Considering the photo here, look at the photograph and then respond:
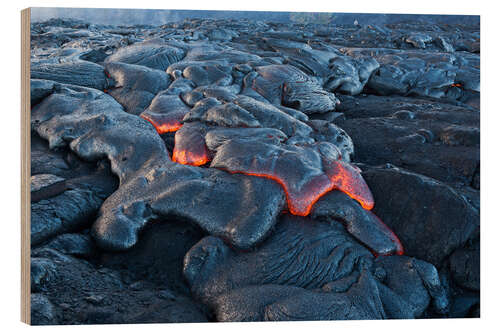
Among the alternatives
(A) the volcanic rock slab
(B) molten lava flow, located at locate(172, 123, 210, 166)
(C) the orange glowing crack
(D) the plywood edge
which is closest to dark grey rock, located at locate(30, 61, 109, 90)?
(B) molten lava flow, located at locate(172, 123, 210, 166)

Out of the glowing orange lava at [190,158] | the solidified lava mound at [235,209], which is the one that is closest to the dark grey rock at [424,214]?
the solidified lava mound at [235,209]

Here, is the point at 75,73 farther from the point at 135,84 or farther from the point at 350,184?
the point at 350,184

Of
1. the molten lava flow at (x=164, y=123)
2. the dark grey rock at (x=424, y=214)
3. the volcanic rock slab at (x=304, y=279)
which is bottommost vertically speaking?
the volcanic rock slab at (x=304, y=279)

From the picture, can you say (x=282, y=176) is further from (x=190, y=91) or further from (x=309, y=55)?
(x=309, y=55)

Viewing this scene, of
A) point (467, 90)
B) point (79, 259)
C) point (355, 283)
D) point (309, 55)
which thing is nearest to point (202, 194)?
point (79, 259)

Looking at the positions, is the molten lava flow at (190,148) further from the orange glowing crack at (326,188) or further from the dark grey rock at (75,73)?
the dark grey rock at (75,73)
